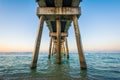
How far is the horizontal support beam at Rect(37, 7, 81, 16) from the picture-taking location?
11281mm

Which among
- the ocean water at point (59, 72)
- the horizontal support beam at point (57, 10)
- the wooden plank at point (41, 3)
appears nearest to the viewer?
the ocean water at point (59, 72)

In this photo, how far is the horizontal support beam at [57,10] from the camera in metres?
11.3

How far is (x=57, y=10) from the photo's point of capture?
11477 mm

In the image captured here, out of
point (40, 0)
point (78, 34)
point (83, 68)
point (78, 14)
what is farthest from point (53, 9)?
point (83, 68)

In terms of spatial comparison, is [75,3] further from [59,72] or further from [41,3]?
[59,72]

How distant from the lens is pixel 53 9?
11516 mm

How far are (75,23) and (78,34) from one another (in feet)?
3.19

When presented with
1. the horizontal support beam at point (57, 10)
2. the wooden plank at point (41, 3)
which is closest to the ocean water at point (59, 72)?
the horizontal support beam at point (57, 10)

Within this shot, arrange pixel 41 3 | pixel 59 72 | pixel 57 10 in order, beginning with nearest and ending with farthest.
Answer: pixel 59 72, pixel 41 3, pixel 57 10

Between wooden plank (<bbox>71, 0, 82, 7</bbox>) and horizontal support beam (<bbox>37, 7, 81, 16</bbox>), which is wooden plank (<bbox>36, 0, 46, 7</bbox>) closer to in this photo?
horizontal support beam (<bbox>37, 7, 81, 16</bbox>)

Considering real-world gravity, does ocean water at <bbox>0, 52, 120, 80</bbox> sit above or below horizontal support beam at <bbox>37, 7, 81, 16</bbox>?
below

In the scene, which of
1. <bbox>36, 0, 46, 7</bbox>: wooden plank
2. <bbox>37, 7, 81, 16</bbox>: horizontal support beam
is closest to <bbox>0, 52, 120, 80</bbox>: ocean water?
<bbox>37, 7, 81, 16</bbox>: horizontal support beam

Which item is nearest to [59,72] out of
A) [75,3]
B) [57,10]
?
[57,10]

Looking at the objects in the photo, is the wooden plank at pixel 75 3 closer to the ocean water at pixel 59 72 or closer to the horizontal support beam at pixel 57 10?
the horizontal support beam at pixel 57 10
